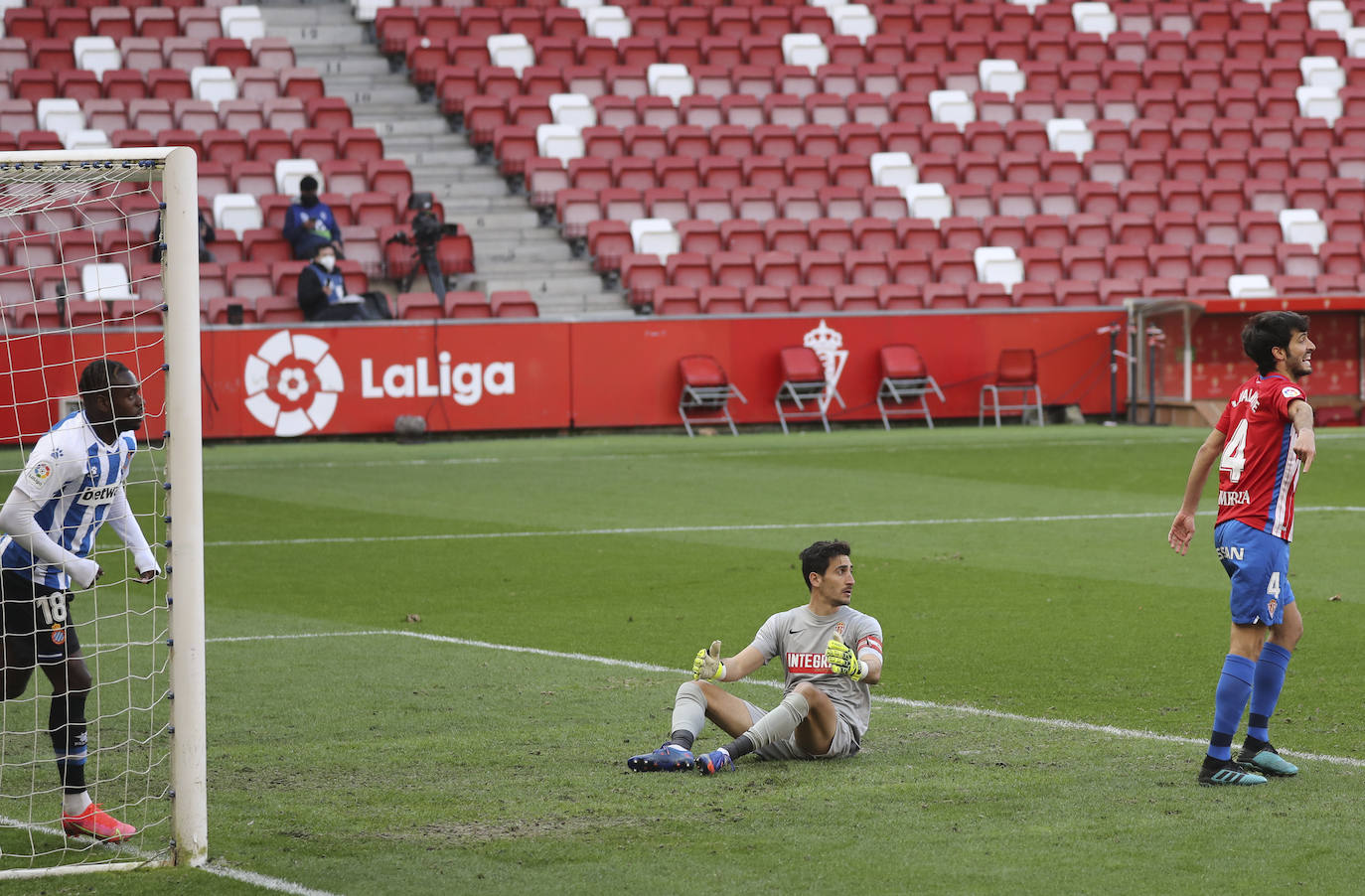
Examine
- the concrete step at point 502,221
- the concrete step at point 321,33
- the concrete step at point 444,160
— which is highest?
the concrete step at point 321,33

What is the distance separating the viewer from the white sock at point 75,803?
606cm

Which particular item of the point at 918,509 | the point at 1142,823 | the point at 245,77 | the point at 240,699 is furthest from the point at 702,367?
the point at 1142,823

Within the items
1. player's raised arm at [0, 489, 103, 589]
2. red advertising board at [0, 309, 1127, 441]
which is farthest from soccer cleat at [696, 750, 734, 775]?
red advertising board at [0, 309, 1127, 441]

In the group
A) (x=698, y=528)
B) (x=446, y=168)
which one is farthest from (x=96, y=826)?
(x=446, y=168)

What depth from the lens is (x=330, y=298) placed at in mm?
22891

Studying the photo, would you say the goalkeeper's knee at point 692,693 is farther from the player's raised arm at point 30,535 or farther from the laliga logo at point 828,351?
the laliga logo at point 828,351

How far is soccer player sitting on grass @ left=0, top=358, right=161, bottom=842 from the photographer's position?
5957 millimetres

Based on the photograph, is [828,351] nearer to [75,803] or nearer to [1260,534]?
[1260,534]

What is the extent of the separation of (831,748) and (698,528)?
793cm

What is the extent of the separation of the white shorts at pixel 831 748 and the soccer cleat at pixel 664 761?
0.33m

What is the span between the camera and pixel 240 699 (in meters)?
8.40

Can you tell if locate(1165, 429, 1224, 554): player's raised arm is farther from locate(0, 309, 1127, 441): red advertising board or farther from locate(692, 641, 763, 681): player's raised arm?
locate(0, 309, 1127, 441): red advertising board

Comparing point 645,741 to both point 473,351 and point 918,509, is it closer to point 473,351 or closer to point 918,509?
point 918,509

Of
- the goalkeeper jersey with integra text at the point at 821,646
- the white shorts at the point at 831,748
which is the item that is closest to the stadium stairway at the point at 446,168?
the goalkeeper jersey with integra text at the point at 821,646
